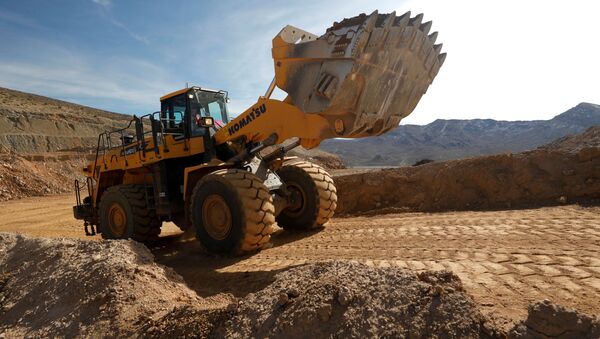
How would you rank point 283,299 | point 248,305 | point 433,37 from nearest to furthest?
1. point 283,299
2. point 248,305
3. point 433,37

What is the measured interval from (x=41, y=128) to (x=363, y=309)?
4278 cm

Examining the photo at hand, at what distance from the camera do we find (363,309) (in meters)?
2.51

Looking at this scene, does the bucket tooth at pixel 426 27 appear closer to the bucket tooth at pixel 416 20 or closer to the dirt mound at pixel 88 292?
the bucket tooth at pixel 416 20

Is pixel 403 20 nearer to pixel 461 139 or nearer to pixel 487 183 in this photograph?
pixel 487 183

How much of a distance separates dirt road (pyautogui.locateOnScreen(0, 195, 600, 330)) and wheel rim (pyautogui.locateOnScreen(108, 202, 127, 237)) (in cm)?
72

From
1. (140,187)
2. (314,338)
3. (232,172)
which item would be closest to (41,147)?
(140,187)

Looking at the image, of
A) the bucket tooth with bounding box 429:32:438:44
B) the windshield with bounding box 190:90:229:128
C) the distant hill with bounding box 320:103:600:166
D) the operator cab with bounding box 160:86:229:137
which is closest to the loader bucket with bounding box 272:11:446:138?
the bucket tooth with bounding box 429:32:438:44

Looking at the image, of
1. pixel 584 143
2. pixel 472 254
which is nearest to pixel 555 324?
pixel 472 254

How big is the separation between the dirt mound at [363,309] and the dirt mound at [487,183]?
6.63 m

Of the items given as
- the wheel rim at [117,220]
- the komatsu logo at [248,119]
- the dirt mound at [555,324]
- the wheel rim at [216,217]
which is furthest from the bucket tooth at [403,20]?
the wheel rim at [117,220]

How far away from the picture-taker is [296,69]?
522 cm

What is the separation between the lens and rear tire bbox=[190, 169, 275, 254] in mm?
5359

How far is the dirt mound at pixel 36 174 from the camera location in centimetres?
1988

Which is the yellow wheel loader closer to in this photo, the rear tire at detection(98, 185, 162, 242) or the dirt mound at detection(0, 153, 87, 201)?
the rear tire at detection(98, 185, 162, 242)
